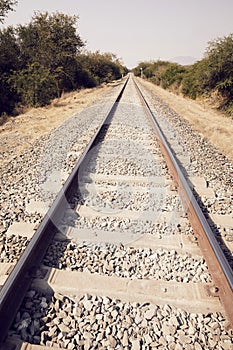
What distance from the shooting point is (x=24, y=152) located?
612cm

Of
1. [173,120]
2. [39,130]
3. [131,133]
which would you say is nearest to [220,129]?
[173,120]

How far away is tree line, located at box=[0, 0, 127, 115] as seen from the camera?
1483 cm

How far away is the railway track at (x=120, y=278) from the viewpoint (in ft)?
6.53

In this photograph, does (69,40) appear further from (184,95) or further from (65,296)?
(65,296)

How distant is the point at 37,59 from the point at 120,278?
19558 millimetres

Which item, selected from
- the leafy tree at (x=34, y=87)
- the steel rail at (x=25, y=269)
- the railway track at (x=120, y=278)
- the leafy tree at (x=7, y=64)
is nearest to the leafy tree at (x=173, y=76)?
the leafy tree at (x=7, y=64)

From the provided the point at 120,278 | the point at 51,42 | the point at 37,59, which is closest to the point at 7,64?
the point at 37,59

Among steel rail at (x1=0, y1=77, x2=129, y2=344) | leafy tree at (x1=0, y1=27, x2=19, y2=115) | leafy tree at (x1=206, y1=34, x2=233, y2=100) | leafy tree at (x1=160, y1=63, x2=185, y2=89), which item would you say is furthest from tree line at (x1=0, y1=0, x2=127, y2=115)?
steel rail at (x1=0, y1=77, x2=129, y2=344)

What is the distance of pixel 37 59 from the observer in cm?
1909

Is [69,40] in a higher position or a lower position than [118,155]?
higher

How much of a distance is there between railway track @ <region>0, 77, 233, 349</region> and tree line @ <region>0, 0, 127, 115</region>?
12.3m

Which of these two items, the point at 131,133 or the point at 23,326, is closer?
the point at 23,326

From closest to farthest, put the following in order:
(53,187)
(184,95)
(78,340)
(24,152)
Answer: (78,340), (53,187), (24,152), (184,95)

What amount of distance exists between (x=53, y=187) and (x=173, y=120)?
7153mm
